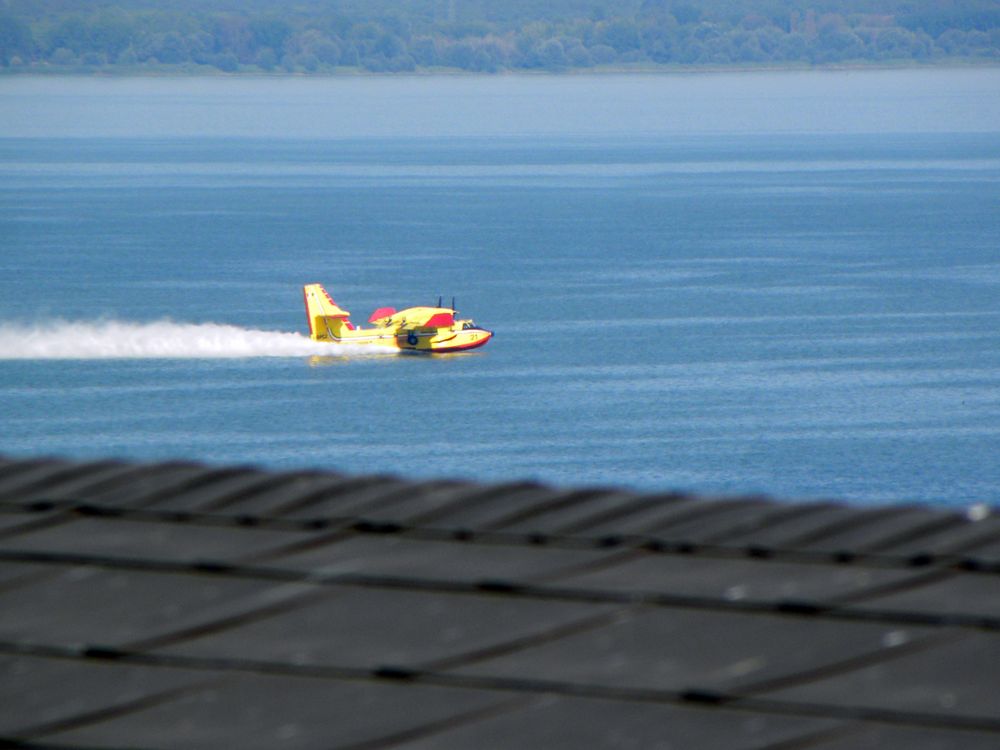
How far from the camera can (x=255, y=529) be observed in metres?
7.68

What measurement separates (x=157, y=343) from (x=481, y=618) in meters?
119

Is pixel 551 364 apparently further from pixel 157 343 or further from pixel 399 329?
pixel 157 343

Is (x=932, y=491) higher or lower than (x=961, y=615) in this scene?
lower

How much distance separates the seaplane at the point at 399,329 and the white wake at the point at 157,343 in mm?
1733

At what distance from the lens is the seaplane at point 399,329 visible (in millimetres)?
122812

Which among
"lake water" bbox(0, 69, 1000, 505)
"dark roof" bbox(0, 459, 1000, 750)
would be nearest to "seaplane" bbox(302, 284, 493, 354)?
"lake water" bbox(0, 69, 1000, 505)

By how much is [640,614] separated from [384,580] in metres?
1.19

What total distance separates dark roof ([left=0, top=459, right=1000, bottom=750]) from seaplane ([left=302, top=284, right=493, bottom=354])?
4488 inches

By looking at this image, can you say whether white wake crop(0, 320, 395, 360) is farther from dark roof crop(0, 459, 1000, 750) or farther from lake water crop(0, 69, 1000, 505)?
dark roof crop(0, 459, 1000, 750)

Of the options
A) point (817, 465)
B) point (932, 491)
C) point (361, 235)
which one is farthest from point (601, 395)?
point (361, 235)

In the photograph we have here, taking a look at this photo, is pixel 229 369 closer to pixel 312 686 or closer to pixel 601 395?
pixel 601 395

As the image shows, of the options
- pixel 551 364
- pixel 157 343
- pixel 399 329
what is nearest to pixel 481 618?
pixel 551 364

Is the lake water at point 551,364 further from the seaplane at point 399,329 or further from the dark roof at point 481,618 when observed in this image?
the dark roof at point 481,618

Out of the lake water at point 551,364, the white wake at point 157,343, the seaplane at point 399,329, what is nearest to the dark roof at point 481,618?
the lake water at point 551,364
